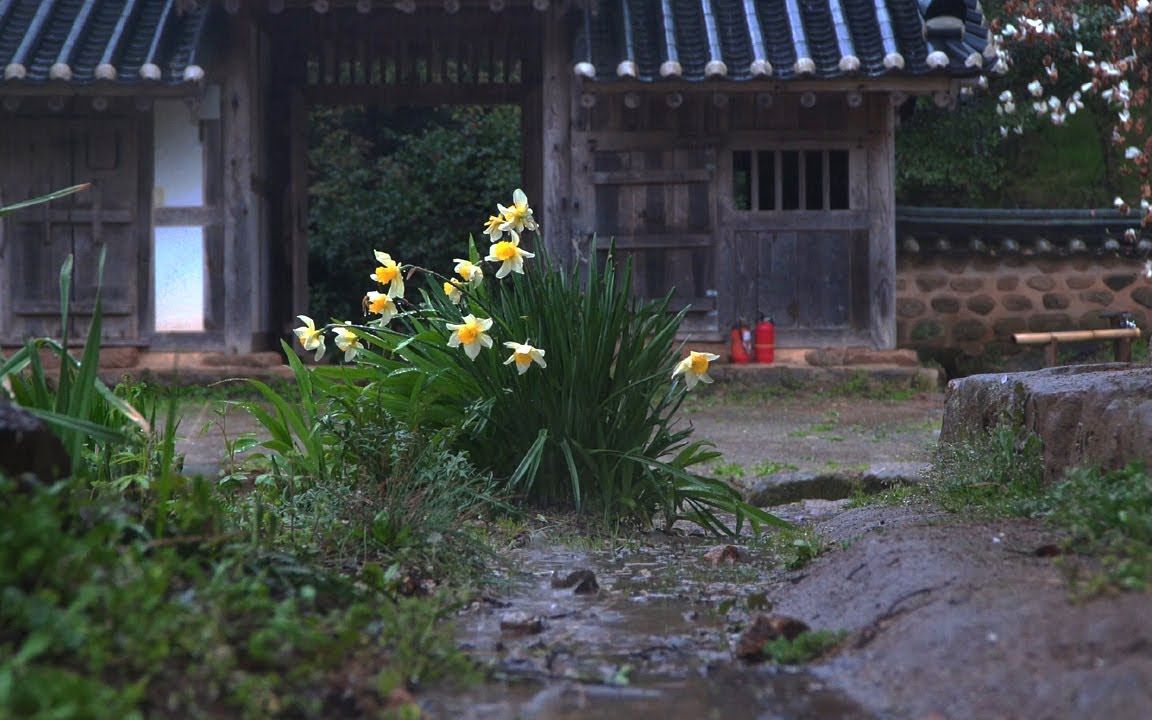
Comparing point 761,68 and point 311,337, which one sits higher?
point 761,68

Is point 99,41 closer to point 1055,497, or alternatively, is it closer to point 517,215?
point 517,215

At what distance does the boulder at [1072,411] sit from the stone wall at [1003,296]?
23.2ft

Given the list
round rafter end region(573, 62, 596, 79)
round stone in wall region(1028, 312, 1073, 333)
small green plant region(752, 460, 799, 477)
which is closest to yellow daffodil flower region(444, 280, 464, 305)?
small green plant region(752, 460, 799, 477)

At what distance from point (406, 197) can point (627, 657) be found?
12.0 meters

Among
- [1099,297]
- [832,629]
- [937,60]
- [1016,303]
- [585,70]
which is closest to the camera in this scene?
[832,629]

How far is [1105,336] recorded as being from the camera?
10.3 m

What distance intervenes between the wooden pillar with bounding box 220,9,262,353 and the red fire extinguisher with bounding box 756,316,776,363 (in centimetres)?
377

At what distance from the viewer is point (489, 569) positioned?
3.19 meters

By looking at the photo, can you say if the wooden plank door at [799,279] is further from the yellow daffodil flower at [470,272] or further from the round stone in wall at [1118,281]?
the yellow daffodil flower at [470,272]

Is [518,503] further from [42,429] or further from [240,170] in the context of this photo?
[240,170]

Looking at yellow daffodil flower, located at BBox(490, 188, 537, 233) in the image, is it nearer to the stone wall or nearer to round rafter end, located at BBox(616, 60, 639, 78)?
round rafter end, located at BBox(616, 60, 639, 78)

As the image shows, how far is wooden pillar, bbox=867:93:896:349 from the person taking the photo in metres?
9.66

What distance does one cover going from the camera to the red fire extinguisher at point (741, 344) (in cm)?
956

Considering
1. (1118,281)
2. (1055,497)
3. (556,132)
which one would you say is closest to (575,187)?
(556,132)
